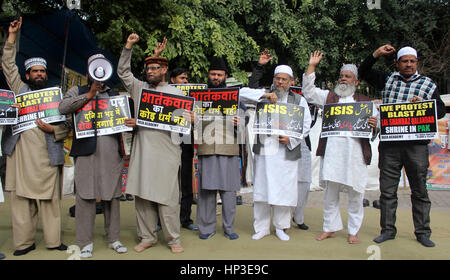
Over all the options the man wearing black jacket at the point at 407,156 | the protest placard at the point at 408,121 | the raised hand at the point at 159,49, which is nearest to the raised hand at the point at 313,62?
the man wearing black jacket at the point at 407,156

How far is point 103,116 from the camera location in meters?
3.89

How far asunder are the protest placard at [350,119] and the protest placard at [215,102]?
1.14 metres

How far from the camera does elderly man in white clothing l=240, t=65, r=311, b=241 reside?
4.33 m

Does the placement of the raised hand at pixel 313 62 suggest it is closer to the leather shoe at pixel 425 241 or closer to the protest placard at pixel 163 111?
the protest placard at pixel 163 111

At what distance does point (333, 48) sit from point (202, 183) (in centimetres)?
694

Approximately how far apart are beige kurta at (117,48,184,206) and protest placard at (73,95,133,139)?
16 cm

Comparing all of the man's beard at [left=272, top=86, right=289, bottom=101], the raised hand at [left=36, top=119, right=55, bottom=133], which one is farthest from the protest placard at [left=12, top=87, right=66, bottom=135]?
the man's beard at [left=272, top=86, right=289, bottom=101]

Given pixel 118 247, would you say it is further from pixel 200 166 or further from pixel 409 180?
pixel 409 180

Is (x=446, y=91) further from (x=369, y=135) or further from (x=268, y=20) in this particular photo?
(x=369, y=135)

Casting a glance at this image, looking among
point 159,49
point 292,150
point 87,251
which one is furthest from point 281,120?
point 87,251

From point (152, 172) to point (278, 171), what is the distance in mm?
1452

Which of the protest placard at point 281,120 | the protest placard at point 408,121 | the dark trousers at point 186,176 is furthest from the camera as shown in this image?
the dark trousers at point 186,176

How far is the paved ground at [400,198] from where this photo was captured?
22.0ft

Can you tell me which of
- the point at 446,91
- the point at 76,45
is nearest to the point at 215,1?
the point at 76,45
